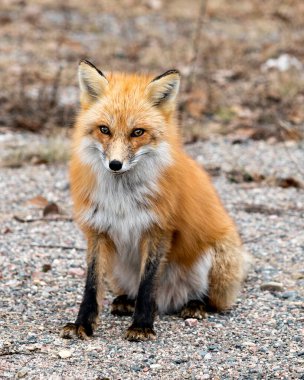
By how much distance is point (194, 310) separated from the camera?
16.5 feet

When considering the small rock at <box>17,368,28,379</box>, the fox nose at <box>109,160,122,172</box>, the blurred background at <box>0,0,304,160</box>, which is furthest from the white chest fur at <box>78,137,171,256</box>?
the blurred background at <box>0,0,304,160</box>

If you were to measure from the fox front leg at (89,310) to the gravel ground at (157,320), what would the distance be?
0.25ft

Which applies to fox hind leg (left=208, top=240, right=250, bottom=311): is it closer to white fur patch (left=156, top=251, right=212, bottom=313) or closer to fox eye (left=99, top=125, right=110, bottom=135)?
white fur patch (left=156, top=251, right=212, bottom=313)

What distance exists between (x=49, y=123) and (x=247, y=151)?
258 centimetres

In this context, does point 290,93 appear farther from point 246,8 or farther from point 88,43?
point 246,8

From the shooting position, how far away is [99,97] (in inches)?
183

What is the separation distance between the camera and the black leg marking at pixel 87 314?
178 inches

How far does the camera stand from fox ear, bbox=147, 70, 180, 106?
468 cm

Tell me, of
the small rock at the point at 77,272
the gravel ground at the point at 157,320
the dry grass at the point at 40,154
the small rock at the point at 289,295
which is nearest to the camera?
the gravel ground at the point at 157,320

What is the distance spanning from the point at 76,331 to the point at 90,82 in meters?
1.48

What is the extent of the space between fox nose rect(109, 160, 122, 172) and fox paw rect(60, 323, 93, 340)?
0.97m

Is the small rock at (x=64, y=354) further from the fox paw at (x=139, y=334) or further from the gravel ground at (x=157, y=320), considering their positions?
the fox paw at (x=139, y=334)

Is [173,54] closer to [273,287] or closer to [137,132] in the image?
[273,287]

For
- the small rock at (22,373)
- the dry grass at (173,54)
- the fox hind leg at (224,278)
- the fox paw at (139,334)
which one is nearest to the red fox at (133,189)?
the fox paw at (139,334)
